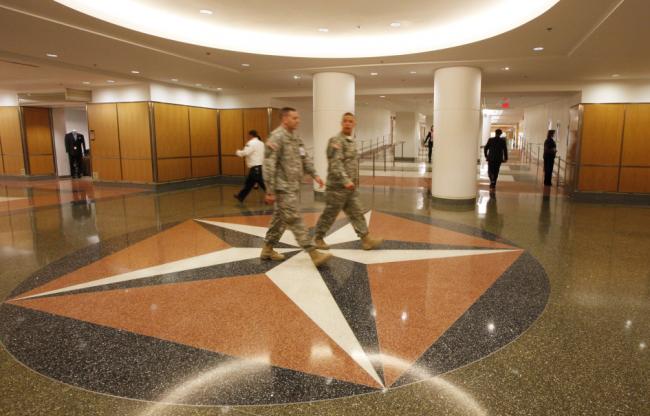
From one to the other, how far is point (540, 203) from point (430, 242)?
5190 mm

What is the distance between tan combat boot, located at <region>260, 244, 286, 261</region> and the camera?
5.20 meters

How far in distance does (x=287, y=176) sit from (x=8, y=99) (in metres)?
15.6

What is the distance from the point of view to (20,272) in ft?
16.0

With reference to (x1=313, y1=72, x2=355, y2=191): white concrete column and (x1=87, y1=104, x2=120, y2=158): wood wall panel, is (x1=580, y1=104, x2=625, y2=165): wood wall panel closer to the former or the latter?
(x1=313, y1=72, x2=355, y2=191): white concrete column

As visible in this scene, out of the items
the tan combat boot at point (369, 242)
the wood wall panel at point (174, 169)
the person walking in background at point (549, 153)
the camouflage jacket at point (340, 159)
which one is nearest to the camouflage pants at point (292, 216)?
the camouflage jacket at point (340, 159)

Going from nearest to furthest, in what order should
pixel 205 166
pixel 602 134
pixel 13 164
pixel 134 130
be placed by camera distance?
1. pixel 602 134
2. pixel 134 130
3. pixel 205 166
4. pixel 13 164

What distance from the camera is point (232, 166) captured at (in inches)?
584

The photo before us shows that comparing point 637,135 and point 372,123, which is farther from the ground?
point 372,123

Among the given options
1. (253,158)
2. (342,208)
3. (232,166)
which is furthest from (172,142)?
(342,208)

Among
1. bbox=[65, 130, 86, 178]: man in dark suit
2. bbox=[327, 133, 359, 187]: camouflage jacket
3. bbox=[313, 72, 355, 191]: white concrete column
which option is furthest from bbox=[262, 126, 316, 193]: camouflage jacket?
bbox=[65, 130, 86, 178]: man in dark suit

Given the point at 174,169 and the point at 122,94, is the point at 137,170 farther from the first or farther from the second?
the point at 122,94

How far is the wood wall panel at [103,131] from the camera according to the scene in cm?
1282

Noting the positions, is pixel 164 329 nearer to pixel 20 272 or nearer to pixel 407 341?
pixel 407 341

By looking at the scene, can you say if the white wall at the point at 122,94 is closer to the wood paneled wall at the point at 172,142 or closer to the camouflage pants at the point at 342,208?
the wood paneled wall at the point at 172,142
